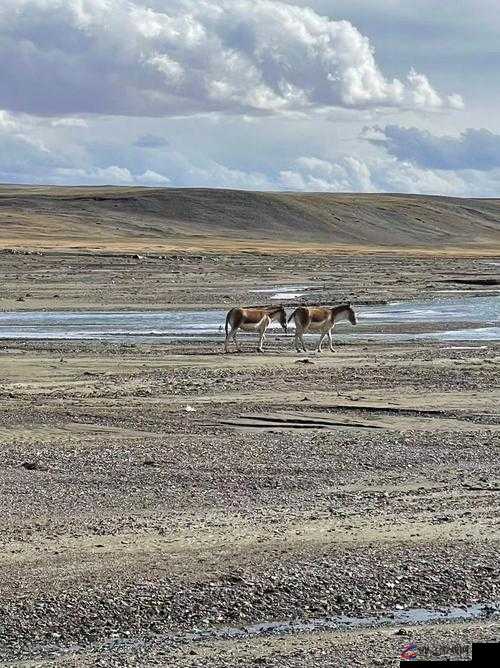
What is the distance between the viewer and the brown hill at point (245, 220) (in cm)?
11244

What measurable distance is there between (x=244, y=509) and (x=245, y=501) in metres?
0.31

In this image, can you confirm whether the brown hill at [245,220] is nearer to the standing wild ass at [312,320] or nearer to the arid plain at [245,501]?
the standing wild ass at [312,320]

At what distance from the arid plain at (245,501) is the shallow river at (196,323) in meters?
1.45

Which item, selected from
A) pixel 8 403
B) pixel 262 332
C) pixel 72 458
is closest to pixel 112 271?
pixel 262 332

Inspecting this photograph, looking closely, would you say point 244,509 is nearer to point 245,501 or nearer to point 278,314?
point 245,501

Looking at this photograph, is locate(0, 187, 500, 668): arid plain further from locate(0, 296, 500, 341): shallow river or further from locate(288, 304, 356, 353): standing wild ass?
locate(0, 296, 500, 341): shallow river

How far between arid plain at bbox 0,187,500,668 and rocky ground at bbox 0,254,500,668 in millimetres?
26

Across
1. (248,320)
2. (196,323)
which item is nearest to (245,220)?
(196,323)

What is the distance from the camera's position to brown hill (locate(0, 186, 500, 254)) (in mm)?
112438

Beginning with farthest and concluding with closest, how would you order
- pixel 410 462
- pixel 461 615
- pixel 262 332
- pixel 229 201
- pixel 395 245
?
pixel 229 201, pixel 395 245, pixel 262 332, pixel 410 462, pixel 461 615

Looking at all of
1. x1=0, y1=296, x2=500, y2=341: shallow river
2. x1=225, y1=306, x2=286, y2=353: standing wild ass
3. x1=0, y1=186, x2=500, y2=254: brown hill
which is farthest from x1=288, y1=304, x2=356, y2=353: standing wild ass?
x1=0, y1=186, x2=500, y2=254: brown hill

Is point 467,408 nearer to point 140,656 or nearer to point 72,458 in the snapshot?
point 72,458

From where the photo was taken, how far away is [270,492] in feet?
38.9

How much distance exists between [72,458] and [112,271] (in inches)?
1608
